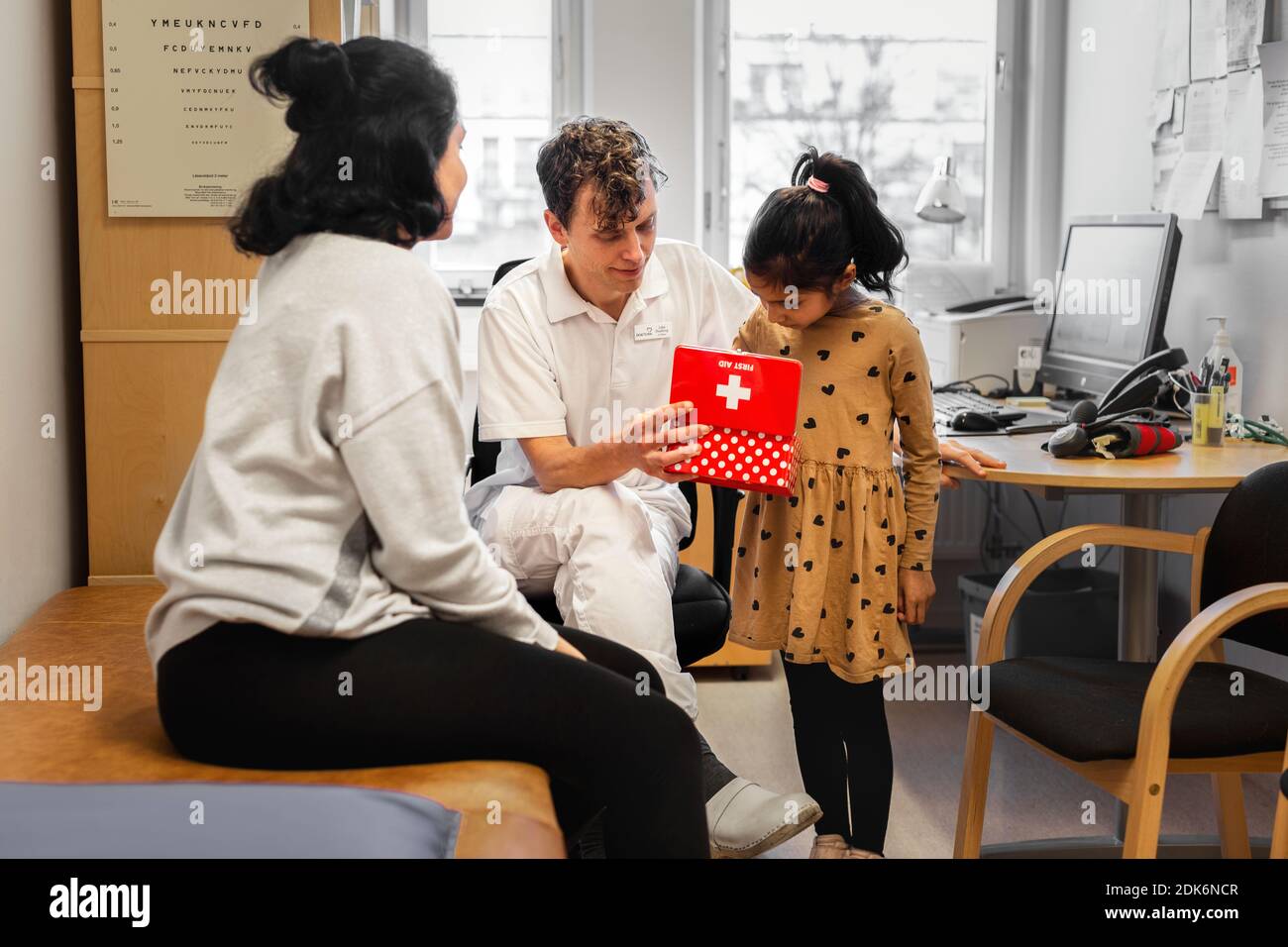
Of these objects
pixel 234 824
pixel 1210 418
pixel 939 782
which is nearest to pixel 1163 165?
pixel 1210 418

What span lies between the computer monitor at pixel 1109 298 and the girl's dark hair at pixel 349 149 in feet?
5.94

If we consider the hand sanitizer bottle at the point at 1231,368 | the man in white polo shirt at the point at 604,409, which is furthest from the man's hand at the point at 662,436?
the hand sanitizer bottle at the point at 1231,368

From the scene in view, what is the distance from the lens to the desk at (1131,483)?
6.68ft

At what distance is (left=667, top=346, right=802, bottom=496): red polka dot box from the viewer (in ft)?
5.64

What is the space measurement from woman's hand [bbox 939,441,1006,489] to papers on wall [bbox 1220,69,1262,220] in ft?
3.57

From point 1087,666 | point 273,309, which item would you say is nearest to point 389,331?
point 273,309

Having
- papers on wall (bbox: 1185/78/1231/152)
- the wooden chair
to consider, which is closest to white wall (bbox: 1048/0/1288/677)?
papers on wall (bbox: 1185/78/1231/152)

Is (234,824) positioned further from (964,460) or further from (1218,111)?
(1218,111)

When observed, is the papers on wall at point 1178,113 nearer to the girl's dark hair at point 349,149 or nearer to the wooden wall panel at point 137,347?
the wooden wall panel at point 137,347

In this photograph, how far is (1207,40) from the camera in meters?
2.85

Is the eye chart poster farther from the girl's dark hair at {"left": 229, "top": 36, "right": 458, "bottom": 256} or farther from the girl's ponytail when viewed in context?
the girl's ponytail

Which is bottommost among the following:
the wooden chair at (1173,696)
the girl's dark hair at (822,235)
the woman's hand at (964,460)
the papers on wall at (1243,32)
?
the wooden chair at (1173,696)

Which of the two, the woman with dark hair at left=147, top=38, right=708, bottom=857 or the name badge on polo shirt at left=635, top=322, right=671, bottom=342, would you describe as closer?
the woman with dark hair at left=147, top=38, right=708, bottom=857
